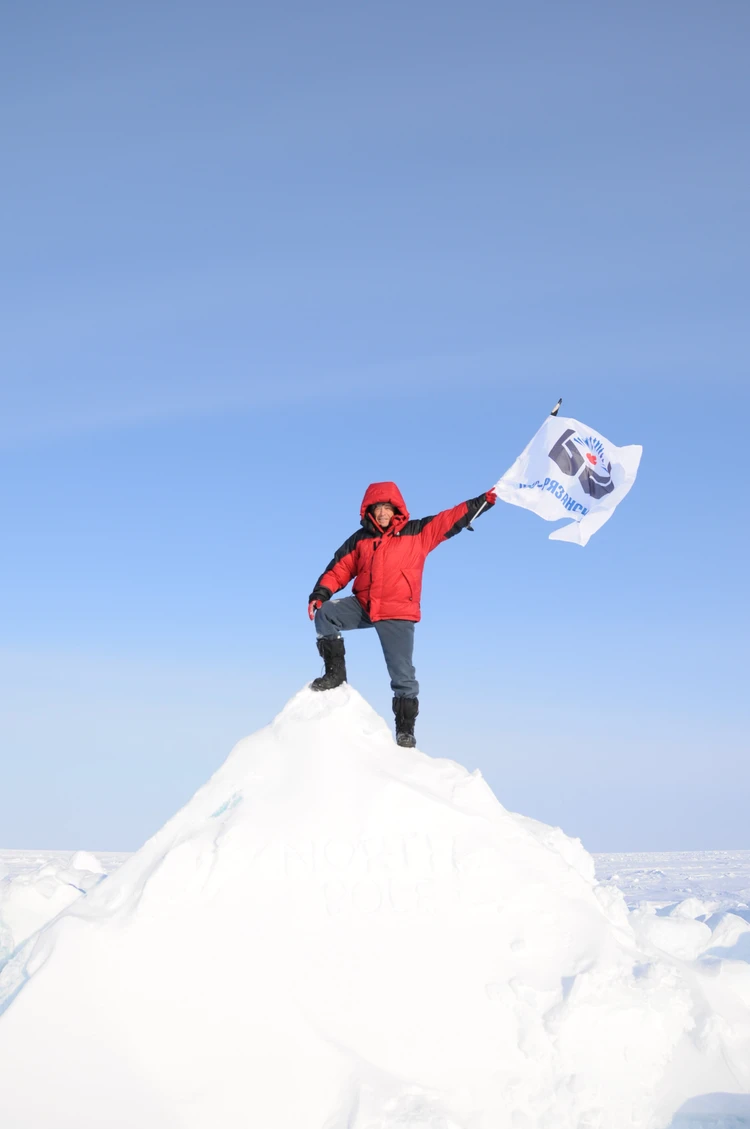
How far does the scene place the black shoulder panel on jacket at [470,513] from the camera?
803cm

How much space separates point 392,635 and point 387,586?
0.42 metres

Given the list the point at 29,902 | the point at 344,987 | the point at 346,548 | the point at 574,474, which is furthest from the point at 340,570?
the point at 29,902

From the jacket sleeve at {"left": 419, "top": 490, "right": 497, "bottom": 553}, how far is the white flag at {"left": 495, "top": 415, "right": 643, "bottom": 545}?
0.58 m

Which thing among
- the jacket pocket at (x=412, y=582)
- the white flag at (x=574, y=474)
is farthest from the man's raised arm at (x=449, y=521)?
the white flag at (x=574, y=474)

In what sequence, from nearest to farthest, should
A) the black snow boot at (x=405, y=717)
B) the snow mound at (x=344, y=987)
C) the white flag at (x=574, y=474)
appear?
the snow mound at (x=344, y=987) < the black snow boot at (x=405, y=717) < the white flag at (x=574, y=474)

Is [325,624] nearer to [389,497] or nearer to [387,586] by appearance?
[387,586]

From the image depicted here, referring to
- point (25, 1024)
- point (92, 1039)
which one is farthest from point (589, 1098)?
point (25, 1024)

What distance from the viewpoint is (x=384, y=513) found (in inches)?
313

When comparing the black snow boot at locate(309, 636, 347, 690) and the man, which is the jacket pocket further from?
the black snow boot at locate(309, 636, 347, 690)

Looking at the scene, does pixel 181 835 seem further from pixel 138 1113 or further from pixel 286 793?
pixel 138 1113

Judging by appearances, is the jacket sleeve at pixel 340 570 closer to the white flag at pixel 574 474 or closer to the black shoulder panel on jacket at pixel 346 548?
the black shoulder panel on jacket at pixel 346 548

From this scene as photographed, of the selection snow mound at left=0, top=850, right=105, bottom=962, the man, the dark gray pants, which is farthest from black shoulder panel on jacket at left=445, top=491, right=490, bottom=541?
snow mound at left=0, top=850, right=105, bottom=962

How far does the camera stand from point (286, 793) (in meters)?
6.59

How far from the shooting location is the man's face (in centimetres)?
795
